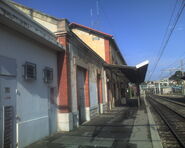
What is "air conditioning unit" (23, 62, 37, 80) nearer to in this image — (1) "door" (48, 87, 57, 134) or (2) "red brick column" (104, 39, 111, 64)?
(1) "door" (48, 87, 57, 134)

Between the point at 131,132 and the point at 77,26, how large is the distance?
18.2 metres

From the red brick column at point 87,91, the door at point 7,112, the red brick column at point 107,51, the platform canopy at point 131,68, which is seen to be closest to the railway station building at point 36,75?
the door at point 7,112

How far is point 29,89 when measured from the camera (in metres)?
7.39

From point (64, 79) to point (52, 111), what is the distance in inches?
57.6

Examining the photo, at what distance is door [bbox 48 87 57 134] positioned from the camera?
8.88 m

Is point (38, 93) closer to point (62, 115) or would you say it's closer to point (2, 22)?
point (62, 115)

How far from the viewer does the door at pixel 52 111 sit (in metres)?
8.88

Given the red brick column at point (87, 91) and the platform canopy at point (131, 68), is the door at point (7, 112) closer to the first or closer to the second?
the red brick column at point (87, 91)

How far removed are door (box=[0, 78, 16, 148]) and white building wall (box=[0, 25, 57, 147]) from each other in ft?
0.88

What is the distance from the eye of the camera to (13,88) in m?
6.46

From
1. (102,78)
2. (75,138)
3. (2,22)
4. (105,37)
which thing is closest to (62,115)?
(75,138)

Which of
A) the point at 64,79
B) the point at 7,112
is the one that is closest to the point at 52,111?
the point at 64,79

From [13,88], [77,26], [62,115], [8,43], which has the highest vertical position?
[77,26]

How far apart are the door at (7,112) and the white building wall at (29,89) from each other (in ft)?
0.88
